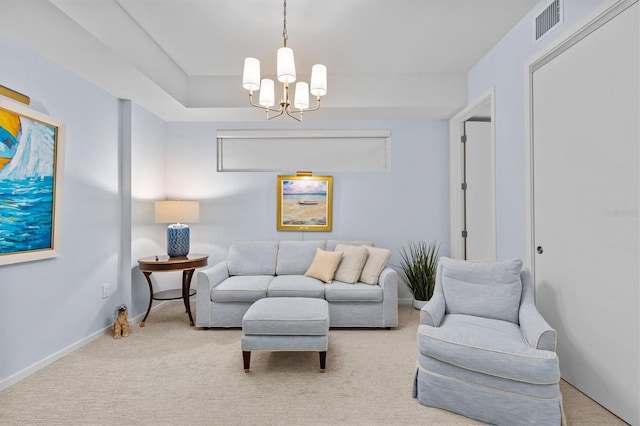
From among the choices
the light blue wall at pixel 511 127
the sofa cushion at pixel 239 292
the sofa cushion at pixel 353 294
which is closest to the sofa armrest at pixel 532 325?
the light blue wall at pixel 511 127

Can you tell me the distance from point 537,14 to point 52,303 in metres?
4.38

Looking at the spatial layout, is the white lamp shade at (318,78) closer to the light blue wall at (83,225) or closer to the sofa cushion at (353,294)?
the sofa cushion at (353,294)

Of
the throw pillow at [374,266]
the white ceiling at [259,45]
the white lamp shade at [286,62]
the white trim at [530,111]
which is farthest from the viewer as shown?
the throw pillow at [374,266]

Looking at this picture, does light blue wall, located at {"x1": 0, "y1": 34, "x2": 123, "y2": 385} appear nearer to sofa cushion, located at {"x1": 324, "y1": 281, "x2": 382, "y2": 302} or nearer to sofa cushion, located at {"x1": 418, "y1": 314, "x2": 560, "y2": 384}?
sofa cushion, located at {"x1": 324, "y1": 281, "x2": 382, "y2": 302}

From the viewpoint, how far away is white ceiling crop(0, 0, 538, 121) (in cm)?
245

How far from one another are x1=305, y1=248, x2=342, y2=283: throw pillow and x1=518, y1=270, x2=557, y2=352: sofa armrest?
1.84m

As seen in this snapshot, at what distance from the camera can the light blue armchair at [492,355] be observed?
1.76m

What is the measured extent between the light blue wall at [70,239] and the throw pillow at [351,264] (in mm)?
2368

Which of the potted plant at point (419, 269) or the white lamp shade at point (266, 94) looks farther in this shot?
the potted plant at point (419, 269)

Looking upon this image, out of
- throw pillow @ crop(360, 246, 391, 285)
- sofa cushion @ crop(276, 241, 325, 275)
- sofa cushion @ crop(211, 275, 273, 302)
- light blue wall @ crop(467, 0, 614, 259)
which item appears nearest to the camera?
light blue wall @ crop(467, 0, 614, 259)

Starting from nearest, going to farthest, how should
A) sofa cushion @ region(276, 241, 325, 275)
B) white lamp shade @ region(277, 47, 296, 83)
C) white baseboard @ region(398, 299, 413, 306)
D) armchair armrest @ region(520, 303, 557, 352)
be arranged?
armchair armrest @ region(520, 303, 557, 352)
white lamp shade @ region(277, 47, 296, 83)
sofa cushion @ region(276, 241, 325, 275)
white baseboard @ region(398, 299, 413, 306)

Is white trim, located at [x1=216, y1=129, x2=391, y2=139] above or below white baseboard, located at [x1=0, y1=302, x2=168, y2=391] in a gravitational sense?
above

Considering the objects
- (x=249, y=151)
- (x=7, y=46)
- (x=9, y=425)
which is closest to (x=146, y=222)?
(x=249, y=151)

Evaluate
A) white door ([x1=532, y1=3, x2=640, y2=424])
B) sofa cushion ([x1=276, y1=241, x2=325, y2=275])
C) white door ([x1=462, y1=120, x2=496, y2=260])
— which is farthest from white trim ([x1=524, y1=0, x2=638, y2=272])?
sofa cushion ([x1=276, y1=241, x2=325, y2=275])
